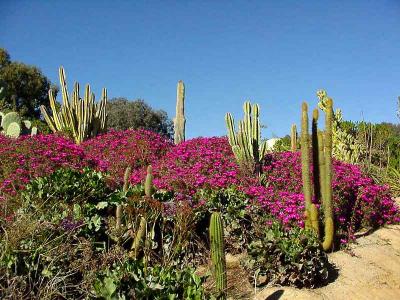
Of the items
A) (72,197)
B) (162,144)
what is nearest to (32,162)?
(72,197)

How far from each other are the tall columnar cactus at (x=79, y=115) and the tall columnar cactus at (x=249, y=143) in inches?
245

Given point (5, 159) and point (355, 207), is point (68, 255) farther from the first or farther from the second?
point (355, 207)

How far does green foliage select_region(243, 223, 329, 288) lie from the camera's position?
17.3 feet

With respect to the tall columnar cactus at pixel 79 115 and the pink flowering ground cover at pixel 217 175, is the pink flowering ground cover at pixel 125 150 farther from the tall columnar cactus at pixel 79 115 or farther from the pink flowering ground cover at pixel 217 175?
the tall columnar cactus at pixel 79 115

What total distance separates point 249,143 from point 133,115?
22879mm

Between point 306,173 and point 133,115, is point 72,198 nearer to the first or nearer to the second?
point 306,173

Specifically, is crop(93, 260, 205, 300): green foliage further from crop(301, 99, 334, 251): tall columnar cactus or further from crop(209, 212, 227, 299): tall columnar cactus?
crop(301, 99, 334, 251): tall columnar cactus

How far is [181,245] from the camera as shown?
5.35m

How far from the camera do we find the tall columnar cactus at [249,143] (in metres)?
7.88

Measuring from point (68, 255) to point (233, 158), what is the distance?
4.59m

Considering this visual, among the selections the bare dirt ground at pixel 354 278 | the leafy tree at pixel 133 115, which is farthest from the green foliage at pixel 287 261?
the leafy tree at pixel 133 115

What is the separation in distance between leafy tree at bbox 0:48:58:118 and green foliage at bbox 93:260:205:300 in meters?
25.2

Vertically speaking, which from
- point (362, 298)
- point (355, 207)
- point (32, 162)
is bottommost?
point (362, 298)

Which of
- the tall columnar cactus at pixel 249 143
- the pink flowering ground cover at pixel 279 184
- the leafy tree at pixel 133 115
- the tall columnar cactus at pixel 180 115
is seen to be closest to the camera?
the pink flowering ground cover at pixel 279 184
